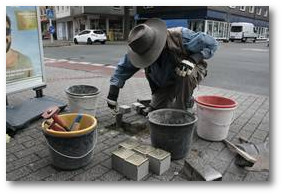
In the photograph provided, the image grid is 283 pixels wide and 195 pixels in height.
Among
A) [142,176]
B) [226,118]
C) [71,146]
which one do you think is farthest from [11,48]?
[226,118]

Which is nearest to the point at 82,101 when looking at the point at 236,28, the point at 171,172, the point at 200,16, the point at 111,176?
the point at 111,176

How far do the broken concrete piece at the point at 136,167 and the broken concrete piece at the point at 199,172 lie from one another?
39cm

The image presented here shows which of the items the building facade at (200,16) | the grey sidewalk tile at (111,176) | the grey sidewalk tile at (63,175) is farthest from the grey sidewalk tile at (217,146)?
the building facade at (200,16)

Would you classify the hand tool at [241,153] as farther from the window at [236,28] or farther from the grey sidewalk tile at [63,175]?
the window at [236,28]

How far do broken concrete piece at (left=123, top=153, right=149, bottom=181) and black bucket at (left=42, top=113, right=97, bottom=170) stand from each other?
0.41 meters

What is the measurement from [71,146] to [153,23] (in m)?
1.65

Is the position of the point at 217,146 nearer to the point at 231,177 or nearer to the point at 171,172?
the point at 231,177

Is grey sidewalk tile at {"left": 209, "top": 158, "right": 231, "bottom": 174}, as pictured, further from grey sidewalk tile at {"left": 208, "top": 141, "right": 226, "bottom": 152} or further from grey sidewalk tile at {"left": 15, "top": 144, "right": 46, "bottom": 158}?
grey sidewalk tile at {"left": 15, "top": 144, "right": 46, "bottom": 158}

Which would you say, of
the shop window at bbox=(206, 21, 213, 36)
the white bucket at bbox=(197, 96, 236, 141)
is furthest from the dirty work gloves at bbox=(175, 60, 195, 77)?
the shop window at bbox=(206, 21, 213, 36)

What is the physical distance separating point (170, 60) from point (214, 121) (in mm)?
899

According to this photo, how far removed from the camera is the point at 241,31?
28.9 meters

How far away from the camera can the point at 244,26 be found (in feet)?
94.7

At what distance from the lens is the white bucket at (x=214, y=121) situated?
3100 mm

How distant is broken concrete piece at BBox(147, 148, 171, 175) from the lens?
2.48 metres
